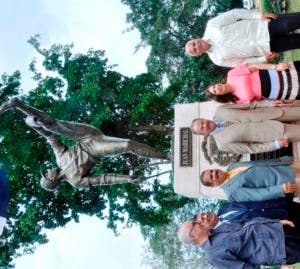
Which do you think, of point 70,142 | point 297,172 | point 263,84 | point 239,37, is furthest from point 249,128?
point 70,142

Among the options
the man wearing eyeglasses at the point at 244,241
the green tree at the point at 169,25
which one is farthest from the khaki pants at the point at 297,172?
the green tree at the point at 169,25

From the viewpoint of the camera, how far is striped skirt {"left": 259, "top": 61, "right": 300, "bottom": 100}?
6.82 metres

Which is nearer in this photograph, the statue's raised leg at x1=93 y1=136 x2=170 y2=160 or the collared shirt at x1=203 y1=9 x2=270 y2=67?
the collared shirt at x1=203 y1=9 x2=270 y2=67

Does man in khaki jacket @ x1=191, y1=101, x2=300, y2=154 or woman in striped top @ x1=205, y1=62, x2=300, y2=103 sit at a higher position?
woman in striped top @ x1=205, y1=62, x2=300, y2=103

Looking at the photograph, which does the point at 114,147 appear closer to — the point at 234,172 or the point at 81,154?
the point at 81,154

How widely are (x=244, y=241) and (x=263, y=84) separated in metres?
2.13

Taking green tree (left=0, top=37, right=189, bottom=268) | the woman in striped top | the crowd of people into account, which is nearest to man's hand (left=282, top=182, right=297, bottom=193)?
the crowd of people

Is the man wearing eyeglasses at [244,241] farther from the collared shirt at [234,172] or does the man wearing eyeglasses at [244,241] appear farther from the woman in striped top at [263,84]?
the woman in striped top at [263,84]

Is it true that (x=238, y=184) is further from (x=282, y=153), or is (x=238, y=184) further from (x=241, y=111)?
(x=282, y=153)

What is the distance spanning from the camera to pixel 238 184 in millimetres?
6547

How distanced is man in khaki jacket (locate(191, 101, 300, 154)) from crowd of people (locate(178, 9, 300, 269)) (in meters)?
0.01

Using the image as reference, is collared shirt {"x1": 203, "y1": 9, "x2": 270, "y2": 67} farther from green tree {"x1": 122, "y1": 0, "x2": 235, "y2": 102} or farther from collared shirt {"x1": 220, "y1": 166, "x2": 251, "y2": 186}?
green tree {"x1": 122, "y1": 0, "x2": 235, "y2": 102}

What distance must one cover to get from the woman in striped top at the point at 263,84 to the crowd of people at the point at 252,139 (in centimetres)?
1

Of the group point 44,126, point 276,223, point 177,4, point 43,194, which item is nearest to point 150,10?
point 177,4
